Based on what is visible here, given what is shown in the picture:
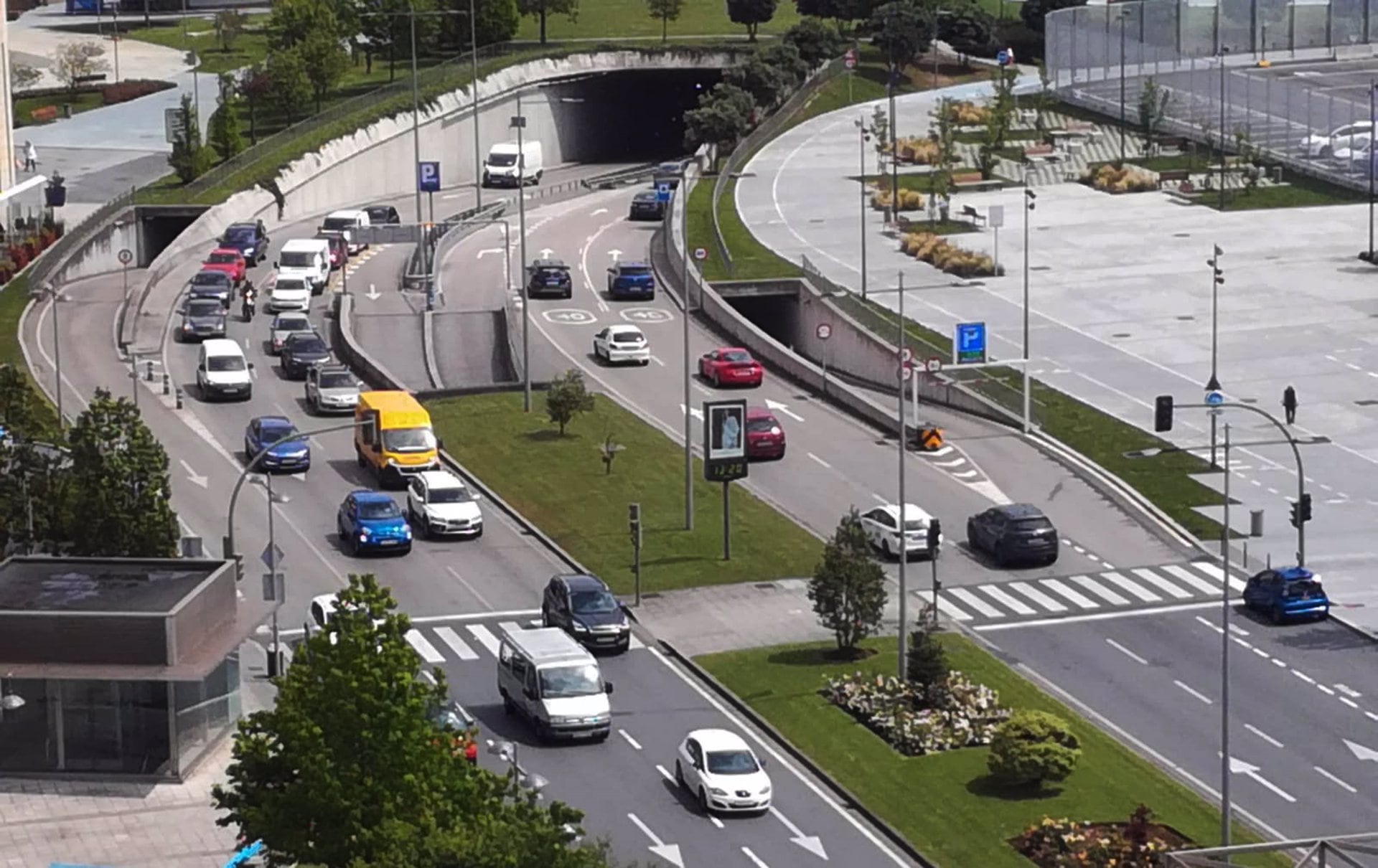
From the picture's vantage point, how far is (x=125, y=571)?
5547cm

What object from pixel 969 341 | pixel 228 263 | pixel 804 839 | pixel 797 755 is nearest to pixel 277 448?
pixel 969 341

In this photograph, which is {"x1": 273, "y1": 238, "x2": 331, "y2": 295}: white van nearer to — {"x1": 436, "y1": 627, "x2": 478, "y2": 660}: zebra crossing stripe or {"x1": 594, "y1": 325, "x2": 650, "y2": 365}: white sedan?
{"x1": 594, "y1": 325, "x2": 650, "y2": 365}: white sedan

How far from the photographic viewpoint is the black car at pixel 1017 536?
6712 cm

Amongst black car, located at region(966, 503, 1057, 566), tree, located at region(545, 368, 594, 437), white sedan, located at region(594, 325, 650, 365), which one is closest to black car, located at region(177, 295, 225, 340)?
white sedan, located at region(594, 325, 650, 365)

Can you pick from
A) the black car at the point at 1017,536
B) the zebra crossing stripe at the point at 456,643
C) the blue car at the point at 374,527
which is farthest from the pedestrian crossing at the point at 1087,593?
the blue car at the point at 374,527

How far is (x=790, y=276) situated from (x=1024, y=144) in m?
32.8

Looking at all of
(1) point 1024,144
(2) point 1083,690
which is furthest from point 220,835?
(1) point 1024,144

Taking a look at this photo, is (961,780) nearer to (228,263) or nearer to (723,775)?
(723,775)

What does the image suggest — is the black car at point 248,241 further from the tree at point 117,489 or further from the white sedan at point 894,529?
the tree at point 117,489

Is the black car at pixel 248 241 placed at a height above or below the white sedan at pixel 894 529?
above

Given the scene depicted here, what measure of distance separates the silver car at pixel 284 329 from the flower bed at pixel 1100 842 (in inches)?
1805

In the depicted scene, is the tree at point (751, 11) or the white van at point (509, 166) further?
the tree at point (751, 11)

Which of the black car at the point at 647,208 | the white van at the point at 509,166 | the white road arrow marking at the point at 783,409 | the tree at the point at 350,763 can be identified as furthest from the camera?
the white van at the point at 509,166

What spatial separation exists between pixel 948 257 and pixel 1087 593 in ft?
127
